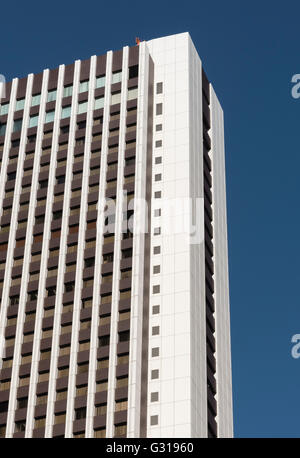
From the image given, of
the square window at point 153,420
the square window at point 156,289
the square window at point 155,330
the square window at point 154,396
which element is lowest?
the square window at point 153,420

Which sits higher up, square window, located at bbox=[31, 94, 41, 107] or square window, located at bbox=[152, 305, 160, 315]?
square window, located at bbox=[31, 94, 41, 107]

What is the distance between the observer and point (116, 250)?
378ft

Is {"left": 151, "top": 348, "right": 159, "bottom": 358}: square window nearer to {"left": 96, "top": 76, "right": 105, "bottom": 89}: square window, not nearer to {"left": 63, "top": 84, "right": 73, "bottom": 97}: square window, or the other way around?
{"left": 96, "top": 76, "right": 105, "bottom": 89}: square window

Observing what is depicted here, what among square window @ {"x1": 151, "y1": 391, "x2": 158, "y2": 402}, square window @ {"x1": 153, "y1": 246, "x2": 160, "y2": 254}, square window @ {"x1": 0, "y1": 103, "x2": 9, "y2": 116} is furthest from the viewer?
square window @ {"x1": 0, "y1": 103, "x2": 9, "y2": 116}

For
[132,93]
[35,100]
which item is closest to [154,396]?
[132,93]

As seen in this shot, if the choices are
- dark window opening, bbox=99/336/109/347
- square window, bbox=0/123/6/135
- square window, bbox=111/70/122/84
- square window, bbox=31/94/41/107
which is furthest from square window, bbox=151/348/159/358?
square window, bbox=31/94/41/107

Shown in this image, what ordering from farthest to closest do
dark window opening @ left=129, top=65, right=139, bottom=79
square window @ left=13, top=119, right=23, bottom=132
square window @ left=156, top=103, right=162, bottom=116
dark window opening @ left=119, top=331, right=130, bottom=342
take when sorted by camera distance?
square window @ left=13, top=119, right=23, bottom=132 < dark window opening @ left=129, top=65, right=139, bottom=79 < square window @ left=156, top=103, right=162, bottom=116 < dark window opening @ left=119, top=331, right=130, bottom=342

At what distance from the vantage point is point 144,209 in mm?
118938

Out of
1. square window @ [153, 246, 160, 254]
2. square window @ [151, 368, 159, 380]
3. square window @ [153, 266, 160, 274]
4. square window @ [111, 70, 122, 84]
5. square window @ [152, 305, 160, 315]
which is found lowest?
square window @ [151, 368, 159, 380]

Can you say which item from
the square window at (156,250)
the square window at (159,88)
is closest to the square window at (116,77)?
the square window at (159,88)

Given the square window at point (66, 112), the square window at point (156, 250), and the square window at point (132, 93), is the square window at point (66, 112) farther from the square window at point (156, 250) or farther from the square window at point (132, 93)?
the square window at point (156, 250)

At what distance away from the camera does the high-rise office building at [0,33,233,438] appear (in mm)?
104688

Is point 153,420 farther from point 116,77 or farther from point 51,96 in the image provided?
point 51,96

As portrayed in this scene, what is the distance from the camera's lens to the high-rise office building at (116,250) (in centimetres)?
10469
